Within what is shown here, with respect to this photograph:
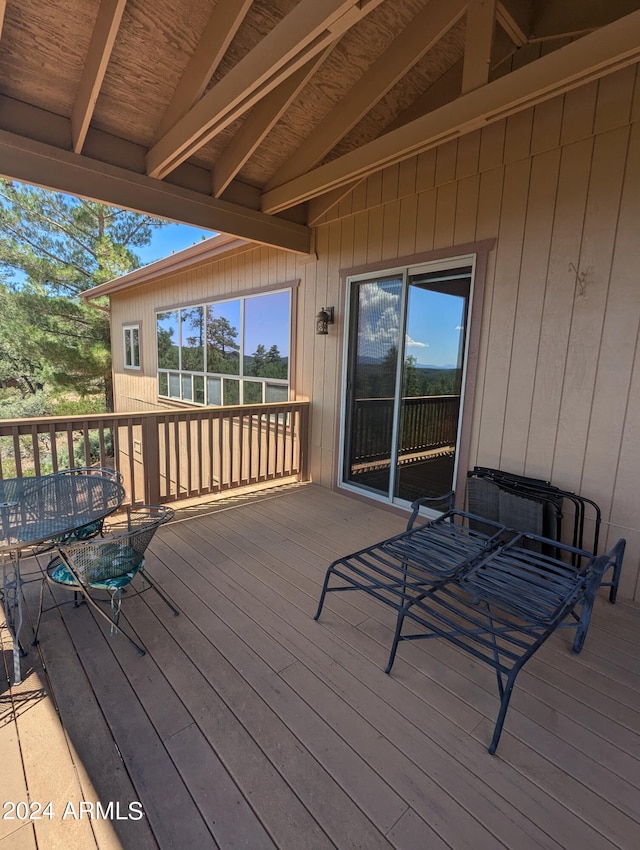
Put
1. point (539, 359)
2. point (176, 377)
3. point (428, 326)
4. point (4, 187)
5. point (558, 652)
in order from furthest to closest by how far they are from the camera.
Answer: point (4, 187), point (176, 377), point (428, 326), point (539, 359), point (558, 652)

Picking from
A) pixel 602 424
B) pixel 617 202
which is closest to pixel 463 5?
pixel 617 202

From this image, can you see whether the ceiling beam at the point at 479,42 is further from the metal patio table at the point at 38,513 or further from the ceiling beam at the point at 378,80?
the metal patio table at the point at 38,513

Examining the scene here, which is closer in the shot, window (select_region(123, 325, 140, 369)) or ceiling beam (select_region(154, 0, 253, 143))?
ceiling beam (select_region(154, 0, 253, 143))

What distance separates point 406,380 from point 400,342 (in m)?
0.35

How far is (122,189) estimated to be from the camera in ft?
9.85

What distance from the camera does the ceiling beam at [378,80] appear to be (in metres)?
2.51

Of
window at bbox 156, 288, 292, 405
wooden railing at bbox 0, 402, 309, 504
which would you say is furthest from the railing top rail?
window at bbox 156, 288, 292, 405

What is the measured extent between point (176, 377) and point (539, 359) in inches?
247

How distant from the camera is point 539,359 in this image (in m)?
2.80

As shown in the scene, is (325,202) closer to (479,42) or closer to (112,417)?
(479,42)

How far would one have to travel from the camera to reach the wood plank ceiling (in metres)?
2.10

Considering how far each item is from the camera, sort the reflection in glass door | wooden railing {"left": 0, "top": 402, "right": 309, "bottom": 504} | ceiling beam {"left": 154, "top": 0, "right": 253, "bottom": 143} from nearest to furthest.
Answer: ceiling beam {"left": 154, "top": 0, "right": 253, "bottom": 143}, wooden railing {"left": 0, "top": 402, "right": 309, "bottom": 504}, the reflection in glass door

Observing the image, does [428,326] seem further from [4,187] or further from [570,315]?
[4,187]

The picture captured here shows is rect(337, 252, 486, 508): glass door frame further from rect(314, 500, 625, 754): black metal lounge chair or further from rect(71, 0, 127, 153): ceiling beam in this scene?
rect(71, 0, 127, 153): ceiling beam
